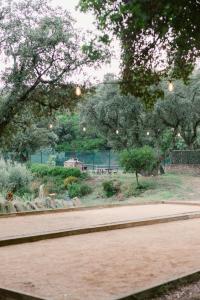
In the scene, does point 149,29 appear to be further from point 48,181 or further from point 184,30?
point 48,181

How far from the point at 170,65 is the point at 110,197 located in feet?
73.4

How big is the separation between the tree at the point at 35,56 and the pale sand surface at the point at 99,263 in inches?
281

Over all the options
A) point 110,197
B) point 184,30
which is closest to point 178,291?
point 184,30

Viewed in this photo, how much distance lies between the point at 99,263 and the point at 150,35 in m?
3.12

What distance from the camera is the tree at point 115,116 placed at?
3275 cm

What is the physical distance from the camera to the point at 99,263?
675cm

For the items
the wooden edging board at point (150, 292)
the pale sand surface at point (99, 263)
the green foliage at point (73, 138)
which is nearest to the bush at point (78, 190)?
the green foliage at point (73, 138)

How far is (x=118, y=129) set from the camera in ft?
113

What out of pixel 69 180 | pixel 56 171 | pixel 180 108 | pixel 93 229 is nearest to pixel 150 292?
pixel 93 229

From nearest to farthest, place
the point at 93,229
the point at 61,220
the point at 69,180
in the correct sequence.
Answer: the point at 93,229, the point at 61,220, the point at 69,180

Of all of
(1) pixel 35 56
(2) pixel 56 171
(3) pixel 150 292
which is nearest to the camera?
(3) pixel 150 292

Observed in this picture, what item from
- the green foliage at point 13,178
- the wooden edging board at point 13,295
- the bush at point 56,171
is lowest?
the bush at point 56,171

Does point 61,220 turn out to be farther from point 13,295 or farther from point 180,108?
point 180,108

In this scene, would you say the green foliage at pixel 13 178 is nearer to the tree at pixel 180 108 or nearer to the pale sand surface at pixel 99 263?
the tree at pixel 180 108
